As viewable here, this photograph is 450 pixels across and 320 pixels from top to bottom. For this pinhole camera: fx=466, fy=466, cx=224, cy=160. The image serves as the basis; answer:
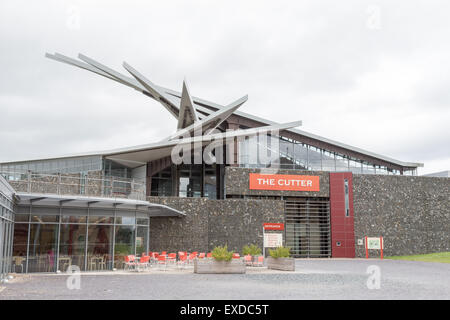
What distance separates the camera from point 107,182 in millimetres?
→ 21141

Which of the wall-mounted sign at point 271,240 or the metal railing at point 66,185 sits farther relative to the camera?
the wall-mounted sign at point 271,240

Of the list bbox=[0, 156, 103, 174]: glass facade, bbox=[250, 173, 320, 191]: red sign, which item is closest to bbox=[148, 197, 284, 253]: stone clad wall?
bbox=[250, 173, 320, 191]: red sign

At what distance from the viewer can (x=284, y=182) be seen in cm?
3369

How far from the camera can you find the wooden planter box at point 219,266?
19.6m

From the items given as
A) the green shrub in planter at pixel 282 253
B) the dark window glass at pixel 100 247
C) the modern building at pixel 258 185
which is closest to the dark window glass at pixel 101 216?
the dark window glass at pixel 100 247

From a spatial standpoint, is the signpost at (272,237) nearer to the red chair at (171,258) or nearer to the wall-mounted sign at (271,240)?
the wall-mounted sign at (271,240)

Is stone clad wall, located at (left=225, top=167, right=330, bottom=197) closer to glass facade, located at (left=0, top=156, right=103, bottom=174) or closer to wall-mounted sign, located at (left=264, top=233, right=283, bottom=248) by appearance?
wall-mounted sign, located at (left=264, top=233, right=283, bottom=248)

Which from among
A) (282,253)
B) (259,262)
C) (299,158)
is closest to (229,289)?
(282,253)

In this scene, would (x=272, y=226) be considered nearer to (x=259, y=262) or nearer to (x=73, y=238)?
(x=259, y=262)

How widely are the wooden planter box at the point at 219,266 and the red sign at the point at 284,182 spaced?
13.5 metres

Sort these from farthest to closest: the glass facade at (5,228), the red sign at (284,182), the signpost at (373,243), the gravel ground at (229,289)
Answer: the signpost at (373,243)
the red sign at (284,182)
the glass facade at (5,228)
the gravel ground at (229,289)

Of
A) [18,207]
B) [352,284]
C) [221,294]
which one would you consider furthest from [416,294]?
[18,207]

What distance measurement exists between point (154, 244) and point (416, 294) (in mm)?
18958
